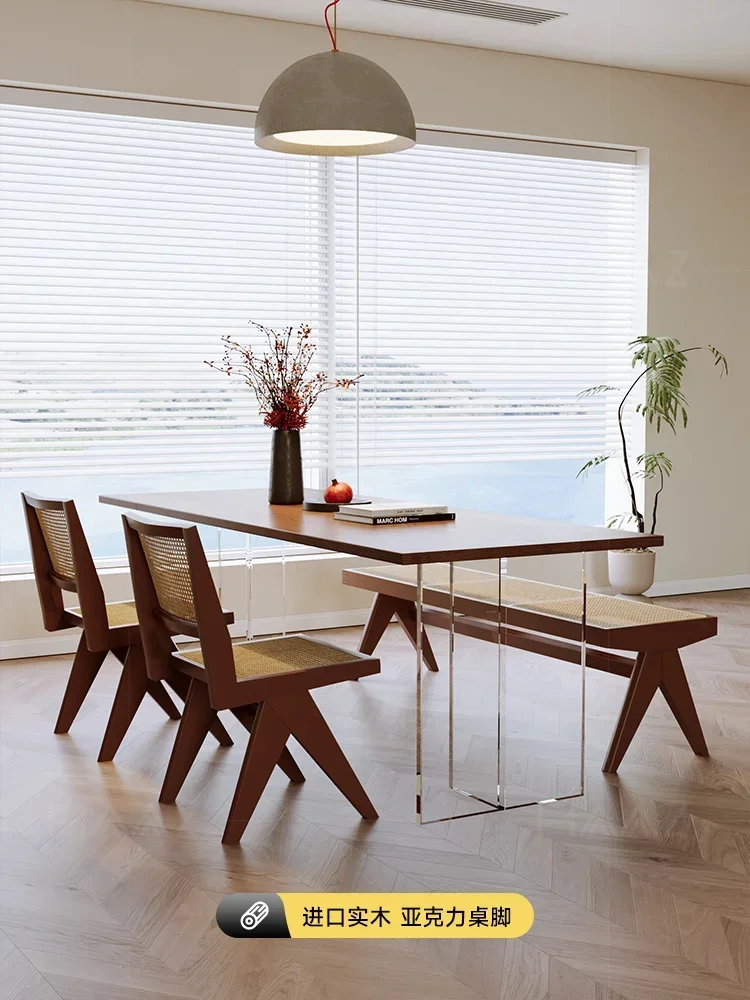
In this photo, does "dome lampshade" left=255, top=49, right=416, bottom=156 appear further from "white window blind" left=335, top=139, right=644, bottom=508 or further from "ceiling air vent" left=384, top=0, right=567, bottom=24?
"white window blind" left=335, top=139, right=644, bottom=508

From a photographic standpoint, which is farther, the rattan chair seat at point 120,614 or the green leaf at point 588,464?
the green leaf at point 588,464

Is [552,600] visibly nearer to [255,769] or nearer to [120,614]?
[255,769]

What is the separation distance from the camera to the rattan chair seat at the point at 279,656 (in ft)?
9.91

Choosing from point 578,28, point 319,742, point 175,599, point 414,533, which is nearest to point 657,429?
point 578,28

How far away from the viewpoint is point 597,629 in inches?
132

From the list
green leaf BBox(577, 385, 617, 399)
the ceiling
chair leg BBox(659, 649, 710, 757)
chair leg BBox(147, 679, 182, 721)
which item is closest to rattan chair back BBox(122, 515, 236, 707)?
chair leg BBox(147, 679, 182, 721)

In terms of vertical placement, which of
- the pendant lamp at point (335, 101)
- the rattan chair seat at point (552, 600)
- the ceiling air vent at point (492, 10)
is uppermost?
the ceiling air vent at point (492, 10)

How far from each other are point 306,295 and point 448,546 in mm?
3059

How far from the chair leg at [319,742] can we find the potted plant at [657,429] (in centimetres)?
189

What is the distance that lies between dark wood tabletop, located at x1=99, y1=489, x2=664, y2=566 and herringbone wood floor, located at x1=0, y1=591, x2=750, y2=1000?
73 centimetres

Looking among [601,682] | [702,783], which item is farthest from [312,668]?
[601,682]

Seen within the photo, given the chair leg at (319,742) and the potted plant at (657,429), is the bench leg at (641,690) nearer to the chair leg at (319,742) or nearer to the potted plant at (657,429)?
the chair leg at (319,742)

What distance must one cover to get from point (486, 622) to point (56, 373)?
278 cm

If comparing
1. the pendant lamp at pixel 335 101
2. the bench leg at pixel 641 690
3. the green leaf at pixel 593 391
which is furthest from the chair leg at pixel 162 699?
the green leaf at pixel 593 391
